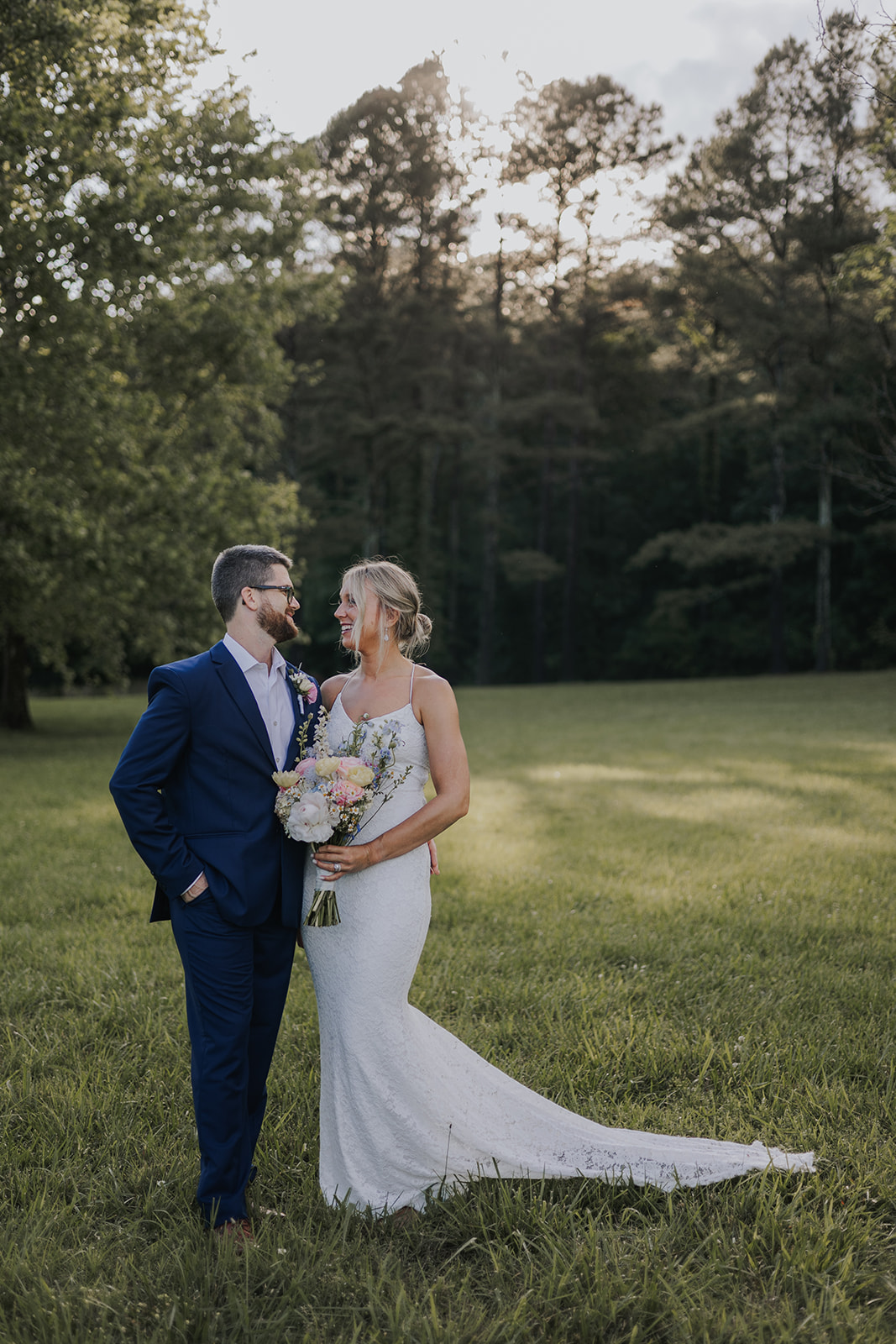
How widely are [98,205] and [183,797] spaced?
15.1 m

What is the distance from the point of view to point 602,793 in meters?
12.9

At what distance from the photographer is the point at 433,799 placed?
3379mm

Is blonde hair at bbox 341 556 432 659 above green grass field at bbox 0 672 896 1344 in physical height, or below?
above

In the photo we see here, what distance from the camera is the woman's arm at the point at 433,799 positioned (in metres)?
3.35

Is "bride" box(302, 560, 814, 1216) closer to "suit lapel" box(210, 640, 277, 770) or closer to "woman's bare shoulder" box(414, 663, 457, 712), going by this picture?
"woman's bare shoulder" box(414, 663, 457, 712)

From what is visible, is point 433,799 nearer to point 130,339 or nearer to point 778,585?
point 130,339

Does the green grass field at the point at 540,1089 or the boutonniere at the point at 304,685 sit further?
the boutonniere at the point at 304,685

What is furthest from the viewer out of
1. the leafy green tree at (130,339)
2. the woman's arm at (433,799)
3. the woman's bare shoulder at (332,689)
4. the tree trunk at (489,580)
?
the tree trunk at (489,580)

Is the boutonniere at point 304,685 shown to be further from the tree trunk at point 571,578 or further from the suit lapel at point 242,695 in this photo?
the tree trunk at point 571,578

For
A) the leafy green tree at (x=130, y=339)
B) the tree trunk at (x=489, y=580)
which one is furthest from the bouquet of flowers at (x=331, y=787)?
the tree trunk at (x=489, y=580)

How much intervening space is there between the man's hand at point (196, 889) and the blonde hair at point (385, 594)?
39.4 inches

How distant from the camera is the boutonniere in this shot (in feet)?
11.6

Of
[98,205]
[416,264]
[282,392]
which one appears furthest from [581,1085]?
[416,264]

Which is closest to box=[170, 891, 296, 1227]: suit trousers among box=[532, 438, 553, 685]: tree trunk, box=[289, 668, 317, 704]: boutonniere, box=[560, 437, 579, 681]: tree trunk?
box=[289, 668, 317, 704]: boutonniere
